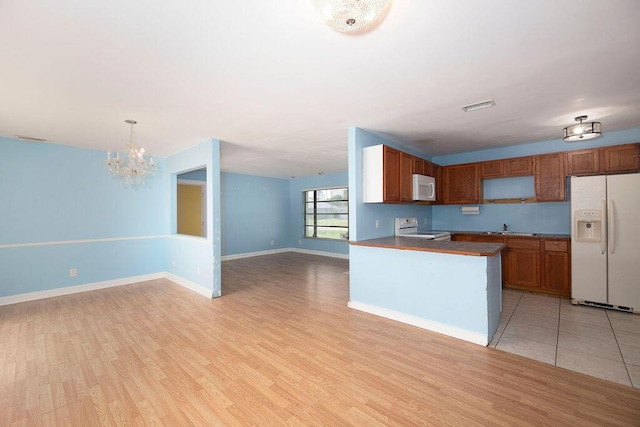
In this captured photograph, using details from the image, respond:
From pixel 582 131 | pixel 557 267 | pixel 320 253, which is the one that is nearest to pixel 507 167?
pixel 582 131

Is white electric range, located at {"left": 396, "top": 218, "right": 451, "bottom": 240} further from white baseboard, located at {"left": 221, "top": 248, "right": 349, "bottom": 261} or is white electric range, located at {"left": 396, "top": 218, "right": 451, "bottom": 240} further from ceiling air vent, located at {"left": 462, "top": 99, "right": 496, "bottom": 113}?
white baseboard, located at {"left": 221, "top": 248, "right": 349, "bottom": 261}

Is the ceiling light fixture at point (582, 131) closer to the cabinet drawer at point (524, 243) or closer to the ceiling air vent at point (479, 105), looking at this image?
the ceiling air vent at point (479, 105)

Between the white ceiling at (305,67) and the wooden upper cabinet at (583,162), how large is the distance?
38cm

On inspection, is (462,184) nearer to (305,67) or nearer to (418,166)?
(418,166)

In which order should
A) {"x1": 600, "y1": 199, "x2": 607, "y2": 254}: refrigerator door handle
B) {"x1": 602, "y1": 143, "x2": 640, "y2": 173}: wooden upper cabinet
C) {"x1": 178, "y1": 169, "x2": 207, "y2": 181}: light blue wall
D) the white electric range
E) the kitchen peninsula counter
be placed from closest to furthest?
the kitchen peninsula counter, {"x1": 600, "y1": 199, "x2": 607, "y2": 254}: refrigerator door handle, {"x1": 602, "y1": 143, "x2": 640, "y2": 173}: wooden upper cabinet, the white electric range, {"x1": 178, "y1": 169, "x2": 207, "y2": 181}: light blue wall

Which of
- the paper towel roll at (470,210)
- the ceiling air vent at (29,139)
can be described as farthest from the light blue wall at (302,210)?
the ceiling air vent at (29,139)

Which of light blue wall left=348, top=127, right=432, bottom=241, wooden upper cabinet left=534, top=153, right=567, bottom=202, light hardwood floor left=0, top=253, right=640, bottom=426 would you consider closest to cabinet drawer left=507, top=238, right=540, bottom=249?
wooden upper cabinet left=534, top=153, right=567, bottom=202

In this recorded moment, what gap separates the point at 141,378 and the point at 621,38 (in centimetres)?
443

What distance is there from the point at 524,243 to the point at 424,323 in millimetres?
2607

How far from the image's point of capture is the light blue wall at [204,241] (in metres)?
4.26

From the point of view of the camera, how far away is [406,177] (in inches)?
160

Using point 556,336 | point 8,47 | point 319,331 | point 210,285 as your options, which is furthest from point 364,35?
point 210,285

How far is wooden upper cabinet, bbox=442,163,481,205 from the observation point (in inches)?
197

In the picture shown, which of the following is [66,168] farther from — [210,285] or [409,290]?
[409,290]
